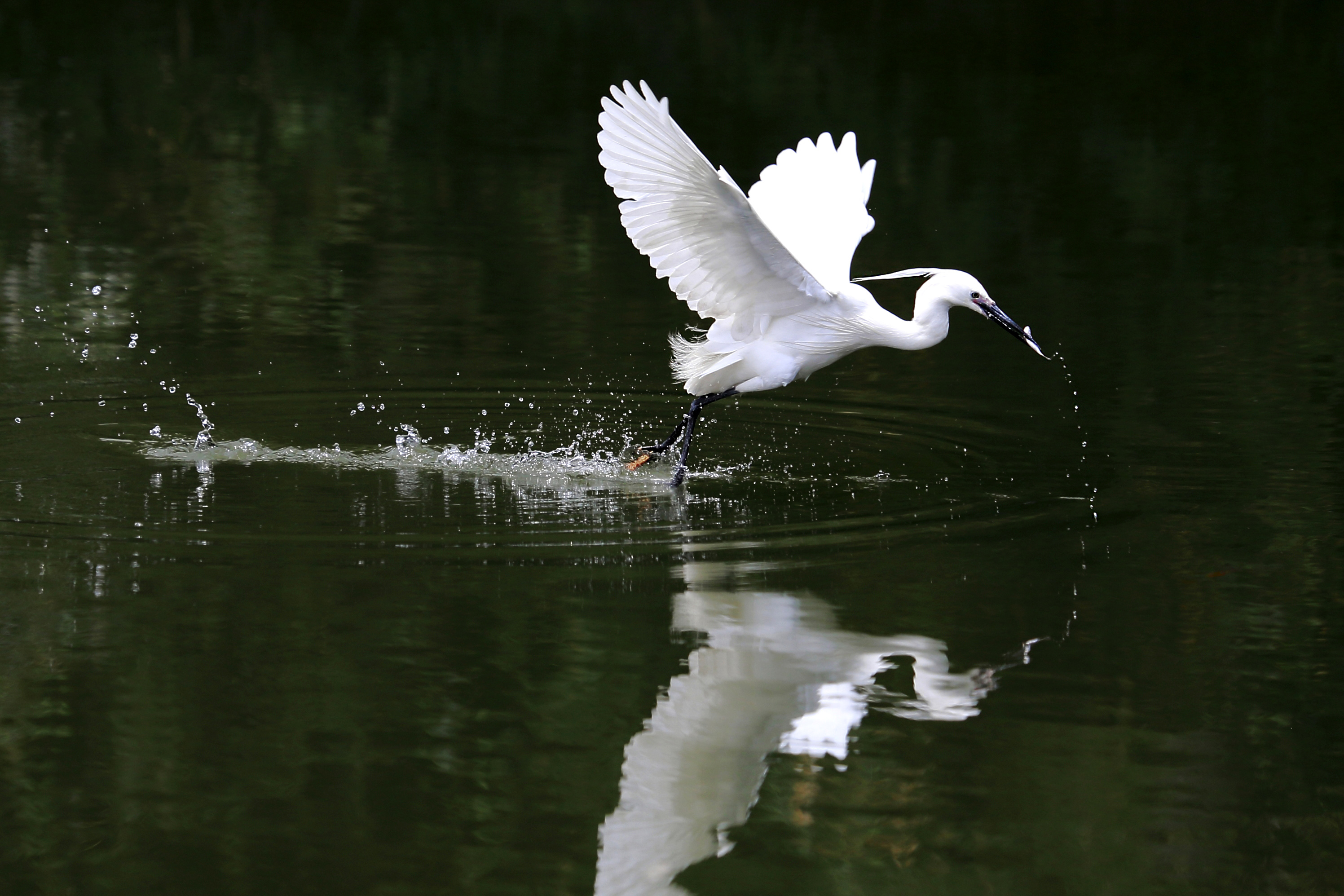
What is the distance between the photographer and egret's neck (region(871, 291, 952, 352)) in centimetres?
877

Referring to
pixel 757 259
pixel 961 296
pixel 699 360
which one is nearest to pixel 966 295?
pixel 961 296

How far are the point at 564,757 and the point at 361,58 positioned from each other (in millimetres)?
22673

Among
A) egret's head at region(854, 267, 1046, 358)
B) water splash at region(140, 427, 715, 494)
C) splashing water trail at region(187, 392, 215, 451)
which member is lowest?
water splash at region(140, 427, 715, 494)

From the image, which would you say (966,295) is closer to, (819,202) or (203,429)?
(819,202)

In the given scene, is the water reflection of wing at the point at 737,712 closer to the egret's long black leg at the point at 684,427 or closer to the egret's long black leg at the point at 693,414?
the egret's long black leg at the point at 693,414

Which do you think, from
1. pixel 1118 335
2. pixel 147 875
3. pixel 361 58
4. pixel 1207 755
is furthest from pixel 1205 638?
pixel 361 58

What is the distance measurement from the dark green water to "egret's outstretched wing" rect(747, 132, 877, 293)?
0.96 m

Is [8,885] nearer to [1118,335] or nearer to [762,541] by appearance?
[762,541]

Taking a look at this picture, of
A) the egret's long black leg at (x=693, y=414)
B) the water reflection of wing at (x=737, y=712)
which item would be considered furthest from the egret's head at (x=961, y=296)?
the water reflection of wing at (x=737, y=712)

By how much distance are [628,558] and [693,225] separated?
169cm

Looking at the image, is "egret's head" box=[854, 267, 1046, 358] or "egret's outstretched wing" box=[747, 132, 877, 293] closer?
"egret's head" box=[854, 267, 1046, 358]

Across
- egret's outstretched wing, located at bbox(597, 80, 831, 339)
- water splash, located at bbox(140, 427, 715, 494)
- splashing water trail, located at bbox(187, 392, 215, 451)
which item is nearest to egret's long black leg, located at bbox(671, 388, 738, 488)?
water splash, located at bbox(140, 427, 715, 494)

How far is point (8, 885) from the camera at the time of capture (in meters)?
4.50

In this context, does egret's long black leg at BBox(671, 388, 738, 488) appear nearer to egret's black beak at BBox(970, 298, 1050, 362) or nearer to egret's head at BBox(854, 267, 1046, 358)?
egret's head at BBox(854, 267, 1046, 358)
